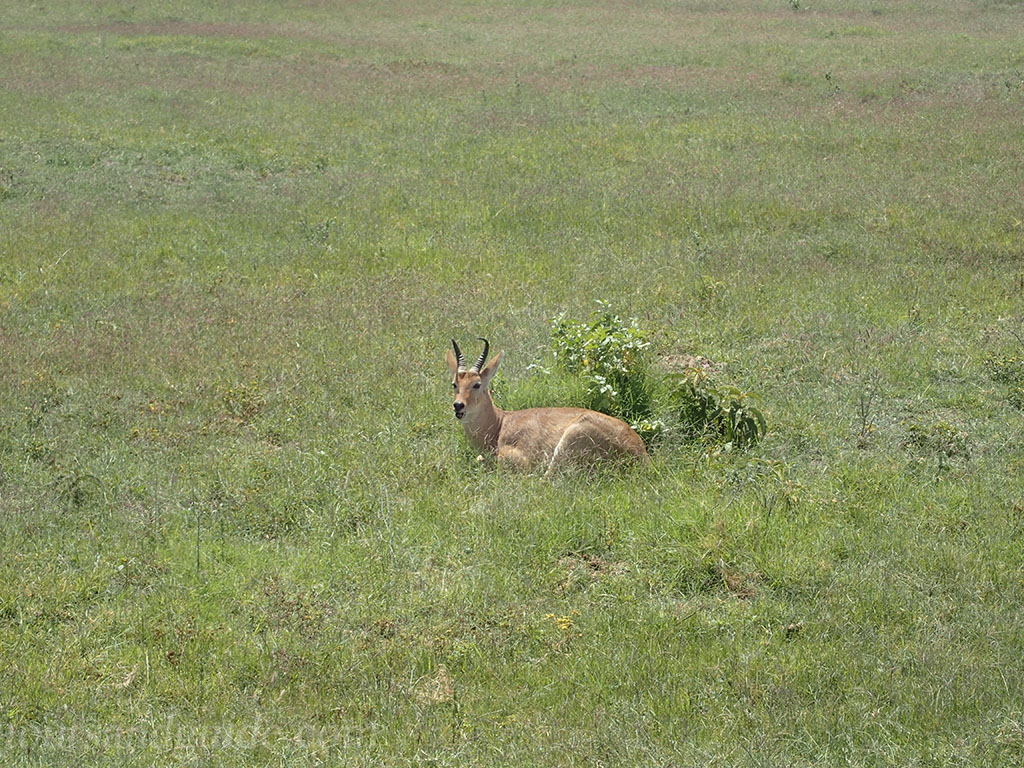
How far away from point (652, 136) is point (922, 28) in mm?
20163

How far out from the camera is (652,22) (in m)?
41.1

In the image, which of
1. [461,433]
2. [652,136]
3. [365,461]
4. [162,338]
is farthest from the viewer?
[652,136]

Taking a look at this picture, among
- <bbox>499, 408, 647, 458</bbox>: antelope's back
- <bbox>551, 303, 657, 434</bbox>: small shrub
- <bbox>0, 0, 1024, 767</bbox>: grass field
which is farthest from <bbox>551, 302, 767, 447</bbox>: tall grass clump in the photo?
<bbox>499, 408, 647, 458</bbox>: antelope's back

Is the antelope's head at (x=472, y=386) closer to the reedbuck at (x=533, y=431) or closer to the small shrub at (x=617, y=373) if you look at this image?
the reedbuck at (x=533, y=431)

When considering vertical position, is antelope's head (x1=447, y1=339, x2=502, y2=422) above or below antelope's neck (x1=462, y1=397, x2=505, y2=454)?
above

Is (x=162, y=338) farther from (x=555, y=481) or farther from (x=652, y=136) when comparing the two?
(x=652, y=136)

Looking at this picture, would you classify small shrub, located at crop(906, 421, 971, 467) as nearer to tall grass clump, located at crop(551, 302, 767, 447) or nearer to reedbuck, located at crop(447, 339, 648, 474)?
tall grass clump, located at crop(551, 302, 767, 447)

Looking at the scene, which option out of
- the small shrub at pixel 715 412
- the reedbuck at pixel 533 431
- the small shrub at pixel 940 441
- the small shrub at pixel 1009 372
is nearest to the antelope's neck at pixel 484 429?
the reedbuck at pixel 533 431

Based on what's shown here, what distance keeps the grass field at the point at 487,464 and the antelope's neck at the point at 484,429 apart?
0.79 feet

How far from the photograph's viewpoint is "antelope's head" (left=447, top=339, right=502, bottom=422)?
9.66m

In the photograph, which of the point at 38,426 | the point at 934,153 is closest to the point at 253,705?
the point at 38,426

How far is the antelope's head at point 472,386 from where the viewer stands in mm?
9656

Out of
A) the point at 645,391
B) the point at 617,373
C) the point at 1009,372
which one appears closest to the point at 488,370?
the point at 617,373

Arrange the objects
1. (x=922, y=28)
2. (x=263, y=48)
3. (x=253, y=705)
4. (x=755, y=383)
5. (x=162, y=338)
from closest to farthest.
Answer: (x=253, y=705)
(x=755, y=383)
(x=162, y=338)
(x=263, y=48)
(x=922, y=28)
